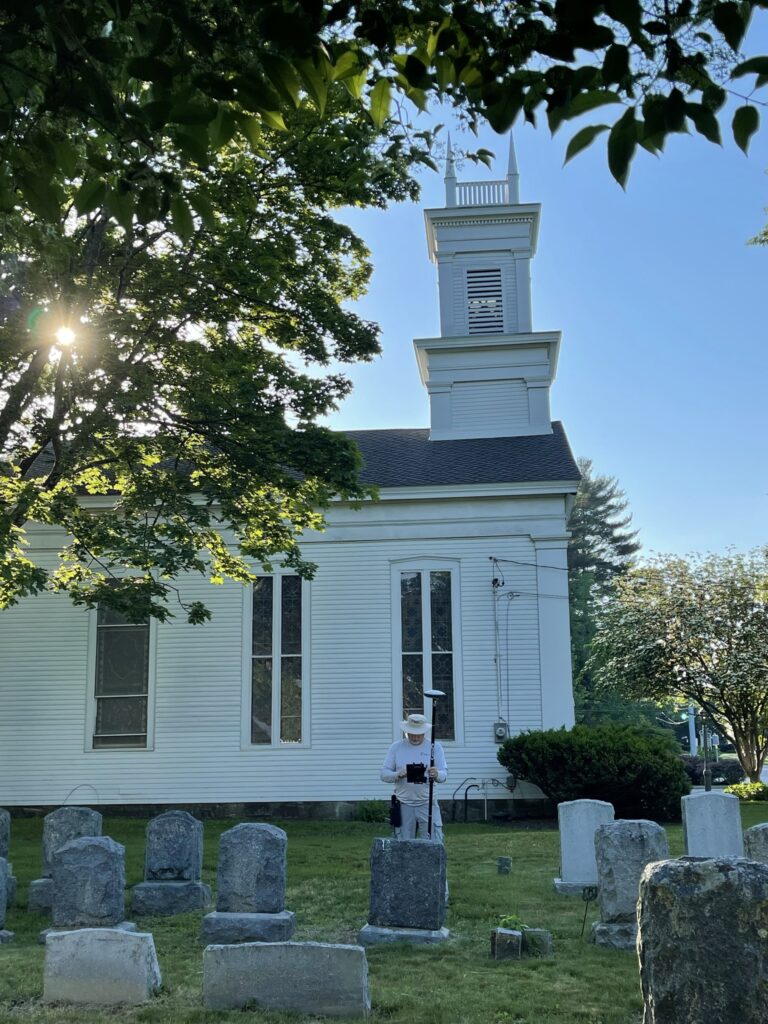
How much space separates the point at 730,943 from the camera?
179 inches

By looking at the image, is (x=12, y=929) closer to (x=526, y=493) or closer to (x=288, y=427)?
(x=288, y=427)

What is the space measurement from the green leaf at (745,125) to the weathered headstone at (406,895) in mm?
6772

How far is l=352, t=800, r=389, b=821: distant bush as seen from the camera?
17766 mm

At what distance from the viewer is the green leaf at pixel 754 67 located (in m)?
3.15

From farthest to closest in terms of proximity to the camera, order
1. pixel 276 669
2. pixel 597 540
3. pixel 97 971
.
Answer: pixel 597 540
pixel 276 669
pixel 97 971

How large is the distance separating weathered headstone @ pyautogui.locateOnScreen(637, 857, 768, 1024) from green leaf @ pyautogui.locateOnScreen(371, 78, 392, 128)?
11.6 feet

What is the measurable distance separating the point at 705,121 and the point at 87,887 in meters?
7.64

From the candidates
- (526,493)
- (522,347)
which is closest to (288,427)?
(526,493)

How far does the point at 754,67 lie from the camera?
124 inches

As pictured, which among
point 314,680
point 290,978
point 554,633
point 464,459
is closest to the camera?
point 290,978

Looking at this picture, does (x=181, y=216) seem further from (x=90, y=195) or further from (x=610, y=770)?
(x=610, y=770)

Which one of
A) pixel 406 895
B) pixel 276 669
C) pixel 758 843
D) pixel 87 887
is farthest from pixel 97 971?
pixel 276 669

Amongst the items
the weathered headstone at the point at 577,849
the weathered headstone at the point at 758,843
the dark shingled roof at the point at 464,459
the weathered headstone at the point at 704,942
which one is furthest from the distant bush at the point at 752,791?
the weathered headstone at the point at 704,942

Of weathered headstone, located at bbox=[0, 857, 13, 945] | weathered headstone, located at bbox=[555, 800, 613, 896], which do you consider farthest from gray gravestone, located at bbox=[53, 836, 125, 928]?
weathered headstone, located at bbox=[555, 800, 613, 896]
